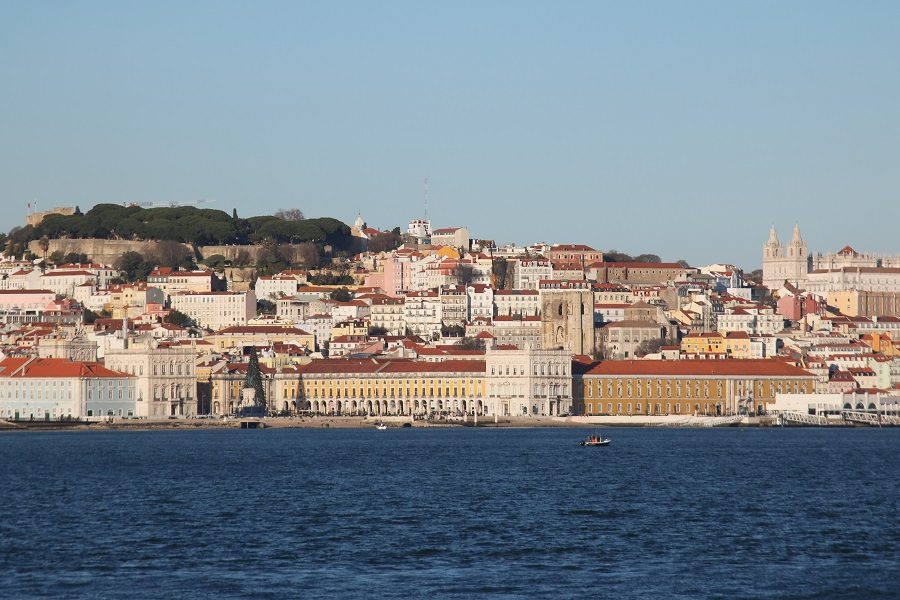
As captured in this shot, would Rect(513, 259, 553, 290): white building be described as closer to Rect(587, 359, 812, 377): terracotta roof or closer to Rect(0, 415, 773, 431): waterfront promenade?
Rect(587, 359, 812, 377): terracotta roof

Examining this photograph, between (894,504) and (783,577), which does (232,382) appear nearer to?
(894,504)

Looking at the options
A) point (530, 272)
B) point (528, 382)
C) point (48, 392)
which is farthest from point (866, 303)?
point (48, 392)

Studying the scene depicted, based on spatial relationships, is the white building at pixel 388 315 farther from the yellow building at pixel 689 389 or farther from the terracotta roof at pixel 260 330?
the yellow building at pixel 689 389

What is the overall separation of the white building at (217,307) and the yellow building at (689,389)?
2662cm

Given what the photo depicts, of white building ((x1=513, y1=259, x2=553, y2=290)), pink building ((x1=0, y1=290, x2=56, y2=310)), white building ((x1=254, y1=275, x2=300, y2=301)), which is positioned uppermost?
white building ((x1=513, y1=259, x2=553, y2=290))

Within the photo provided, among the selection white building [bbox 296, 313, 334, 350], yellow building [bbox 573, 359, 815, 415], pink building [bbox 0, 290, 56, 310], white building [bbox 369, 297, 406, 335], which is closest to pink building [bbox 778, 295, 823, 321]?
white building [bbox 369, 297, 406, 335]

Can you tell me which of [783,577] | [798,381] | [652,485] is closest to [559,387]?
[798,381]

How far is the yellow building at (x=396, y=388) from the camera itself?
253ft

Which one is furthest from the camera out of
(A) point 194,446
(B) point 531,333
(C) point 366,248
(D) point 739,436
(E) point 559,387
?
(C) point 366,248

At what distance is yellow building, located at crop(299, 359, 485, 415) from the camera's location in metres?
77.1

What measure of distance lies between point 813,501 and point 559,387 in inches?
1768

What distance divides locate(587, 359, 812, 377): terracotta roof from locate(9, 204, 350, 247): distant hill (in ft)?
120

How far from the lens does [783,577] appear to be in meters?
→ 21.7

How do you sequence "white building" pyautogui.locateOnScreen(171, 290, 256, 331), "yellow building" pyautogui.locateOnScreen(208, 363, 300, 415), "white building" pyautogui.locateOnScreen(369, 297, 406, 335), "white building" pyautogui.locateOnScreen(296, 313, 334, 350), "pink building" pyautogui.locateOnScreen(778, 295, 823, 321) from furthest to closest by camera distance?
"pink building" pyautogui.locateOnScreen(778, 295, 823, 321)
"white building" pyautogui.locateOnScreen(171, 290, 256, 331)
"white building" pyautogui.locateOnScreen(369, 297, 406, 335)
"white building" pyautogui.locateOnScreen(296, 313, 334, 350)
"yellow building" pyautogui.locateOnScreen(208, 363, 300, 415)
